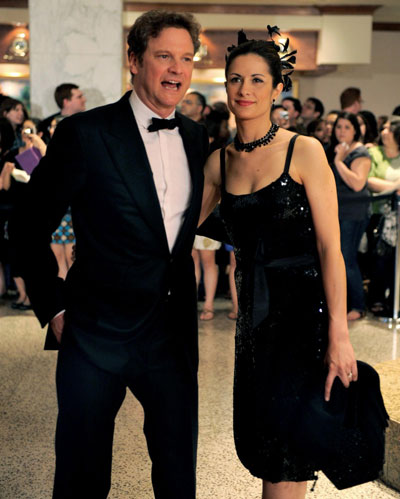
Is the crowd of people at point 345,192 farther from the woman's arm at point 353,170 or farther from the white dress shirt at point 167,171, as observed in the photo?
the white dress shirt at point 167,171

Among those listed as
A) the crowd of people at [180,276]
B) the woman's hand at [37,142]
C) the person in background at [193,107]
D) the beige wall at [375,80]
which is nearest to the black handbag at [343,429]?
the crowd of people at [180,276]

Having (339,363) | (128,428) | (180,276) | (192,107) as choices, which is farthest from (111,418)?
(192,107)

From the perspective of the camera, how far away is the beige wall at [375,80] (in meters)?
13.0

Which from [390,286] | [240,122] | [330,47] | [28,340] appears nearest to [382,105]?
[330,47]

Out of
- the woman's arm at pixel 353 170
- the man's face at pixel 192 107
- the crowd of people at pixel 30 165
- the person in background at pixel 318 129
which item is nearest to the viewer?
the crowd of people at pixel 30 165

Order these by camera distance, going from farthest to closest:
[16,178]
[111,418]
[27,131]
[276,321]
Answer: [16,178] < [27,131] < [276,321] < [111,418]

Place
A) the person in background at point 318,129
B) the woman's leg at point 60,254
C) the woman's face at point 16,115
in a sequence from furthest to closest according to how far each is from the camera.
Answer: the person in background at point 318,129 < the woman's face at point 16,115 < the woman's leg at point 60,254

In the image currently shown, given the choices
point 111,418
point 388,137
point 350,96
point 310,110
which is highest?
point 350,96

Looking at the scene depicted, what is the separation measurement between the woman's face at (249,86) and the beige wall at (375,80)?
11.4 meters

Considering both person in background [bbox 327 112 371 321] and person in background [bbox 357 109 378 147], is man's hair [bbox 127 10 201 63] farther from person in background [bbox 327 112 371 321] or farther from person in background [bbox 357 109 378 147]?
person in background [bbox 357 109 378 147]

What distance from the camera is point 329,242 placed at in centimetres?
192

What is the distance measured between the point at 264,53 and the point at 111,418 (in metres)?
1.14

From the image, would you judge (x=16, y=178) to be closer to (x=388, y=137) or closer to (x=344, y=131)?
(x=344, y=131)

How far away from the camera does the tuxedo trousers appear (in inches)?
72.7
